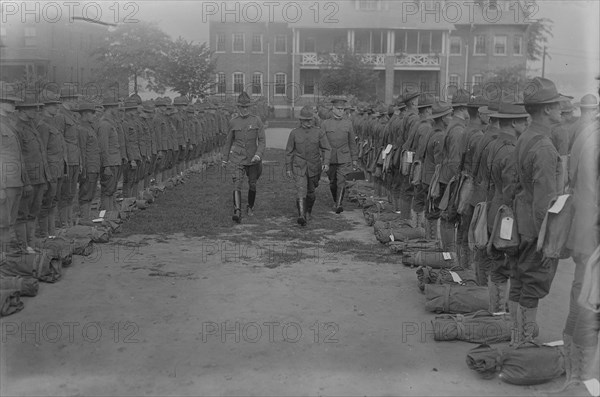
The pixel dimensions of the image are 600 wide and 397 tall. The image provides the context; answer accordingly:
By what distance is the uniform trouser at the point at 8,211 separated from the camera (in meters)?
8.78

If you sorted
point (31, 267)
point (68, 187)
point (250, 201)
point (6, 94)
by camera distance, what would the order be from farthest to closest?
point (250, 201) < point (68, 187) < point (6, 94) < point (31, 267)

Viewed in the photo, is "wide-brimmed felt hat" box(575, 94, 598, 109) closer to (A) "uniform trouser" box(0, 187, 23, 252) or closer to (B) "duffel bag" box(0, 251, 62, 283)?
(B) "duffel bag" box(0, 251, 62, 283)

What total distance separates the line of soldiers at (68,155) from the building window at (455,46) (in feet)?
133

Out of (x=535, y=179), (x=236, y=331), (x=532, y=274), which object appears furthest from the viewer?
(x=236, y=331)

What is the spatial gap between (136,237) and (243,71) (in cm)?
4481

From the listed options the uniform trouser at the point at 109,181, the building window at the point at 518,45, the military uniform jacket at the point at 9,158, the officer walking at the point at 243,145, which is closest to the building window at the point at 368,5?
the building window at the point at 518,45

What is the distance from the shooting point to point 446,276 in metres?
8.24

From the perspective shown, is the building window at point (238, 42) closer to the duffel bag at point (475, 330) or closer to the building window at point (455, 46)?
the building window at point (455, 46)

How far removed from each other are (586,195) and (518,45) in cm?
5145

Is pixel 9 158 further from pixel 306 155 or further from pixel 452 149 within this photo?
pixel 306 155

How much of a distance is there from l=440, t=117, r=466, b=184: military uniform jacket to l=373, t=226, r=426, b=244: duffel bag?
1.65m

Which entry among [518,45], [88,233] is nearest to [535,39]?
[518,45]

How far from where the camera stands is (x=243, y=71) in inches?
2168

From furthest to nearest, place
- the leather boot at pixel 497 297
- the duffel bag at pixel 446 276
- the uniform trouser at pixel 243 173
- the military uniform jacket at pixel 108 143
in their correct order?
the uniform trouser at pixel 243 173, the military uniform jacket at pixel 108 143, the duffel bag at pixel 446 276, the leather boot at pixel 497 297
